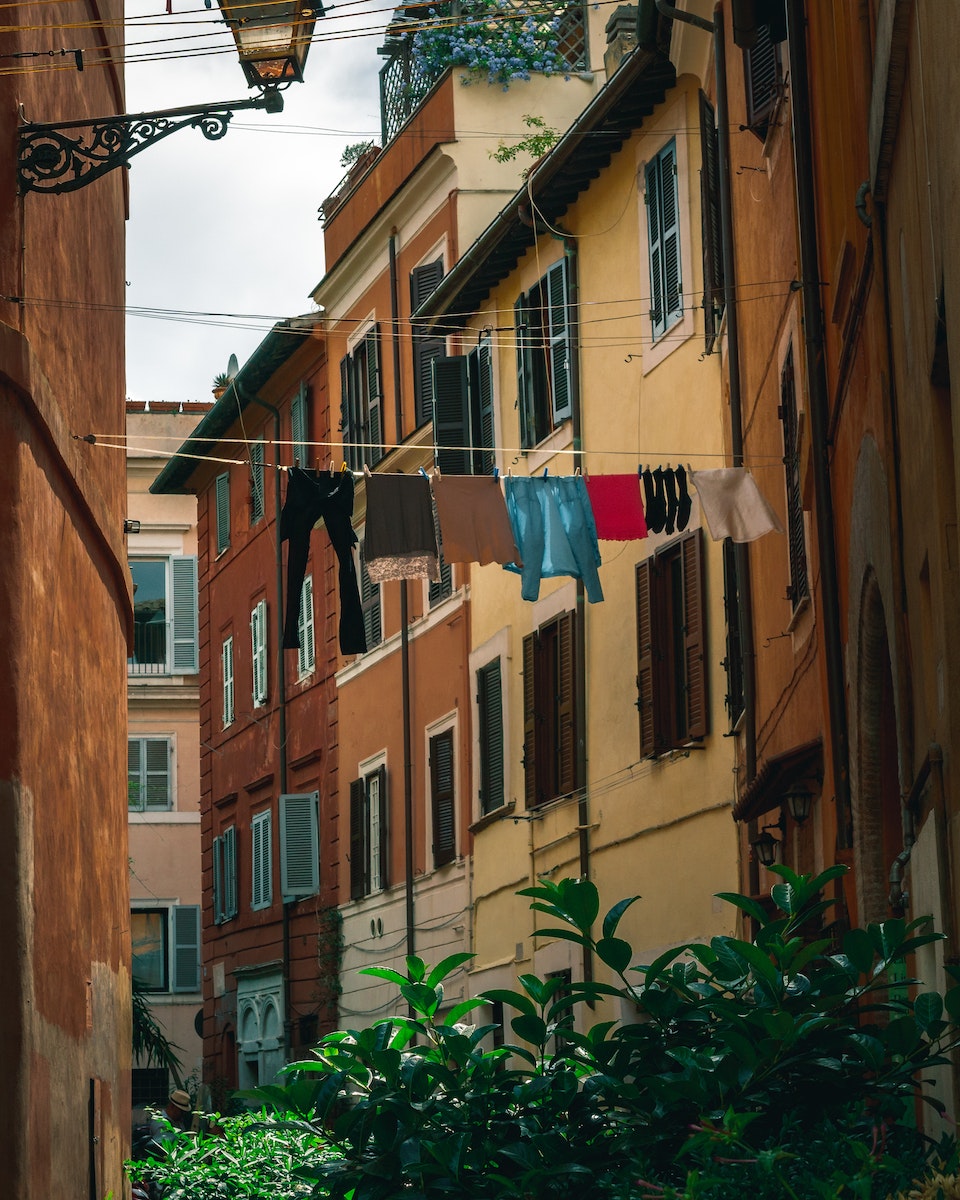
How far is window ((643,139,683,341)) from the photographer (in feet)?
54.1

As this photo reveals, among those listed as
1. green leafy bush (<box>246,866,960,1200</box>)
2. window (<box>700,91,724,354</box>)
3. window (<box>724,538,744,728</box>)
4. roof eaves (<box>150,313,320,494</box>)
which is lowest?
green leafy bush (<box>246,866,960,1200</box>)

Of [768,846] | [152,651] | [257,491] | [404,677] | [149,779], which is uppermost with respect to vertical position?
[257,491]

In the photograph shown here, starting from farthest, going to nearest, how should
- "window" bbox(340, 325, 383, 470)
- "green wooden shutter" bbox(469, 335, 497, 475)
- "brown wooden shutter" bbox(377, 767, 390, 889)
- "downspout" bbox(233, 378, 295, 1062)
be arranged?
"downspout" bbox(233, 378, 295, 1062), "window" bbox(340, 325, 383, 470), "brown wooden shutter" bbox(377, 767, 390, 889), "green wooden shutter" bbox(469, 335, 497, 475)

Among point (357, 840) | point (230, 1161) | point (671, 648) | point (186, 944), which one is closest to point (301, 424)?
point (357, 840)

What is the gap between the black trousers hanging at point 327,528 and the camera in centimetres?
1332

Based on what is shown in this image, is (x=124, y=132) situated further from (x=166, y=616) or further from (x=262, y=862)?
(x=166, y=616)

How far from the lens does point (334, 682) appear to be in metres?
25.7

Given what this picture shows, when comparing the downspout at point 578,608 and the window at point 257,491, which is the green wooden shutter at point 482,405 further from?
the window at point 257,491

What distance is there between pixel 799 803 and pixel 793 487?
2081 mm

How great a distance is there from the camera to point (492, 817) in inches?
789

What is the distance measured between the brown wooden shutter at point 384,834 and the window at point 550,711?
14.1 ft

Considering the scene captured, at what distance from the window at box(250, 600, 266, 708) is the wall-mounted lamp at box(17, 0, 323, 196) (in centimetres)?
1870

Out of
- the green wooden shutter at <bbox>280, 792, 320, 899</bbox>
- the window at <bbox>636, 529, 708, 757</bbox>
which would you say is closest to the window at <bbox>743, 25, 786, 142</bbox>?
the window at <bbox>636, 529, 708, 757</bbox>

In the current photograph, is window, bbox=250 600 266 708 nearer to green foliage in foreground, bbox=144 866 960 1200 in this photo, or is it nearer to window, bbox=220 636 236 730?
window, bbox=220 636 236 730
